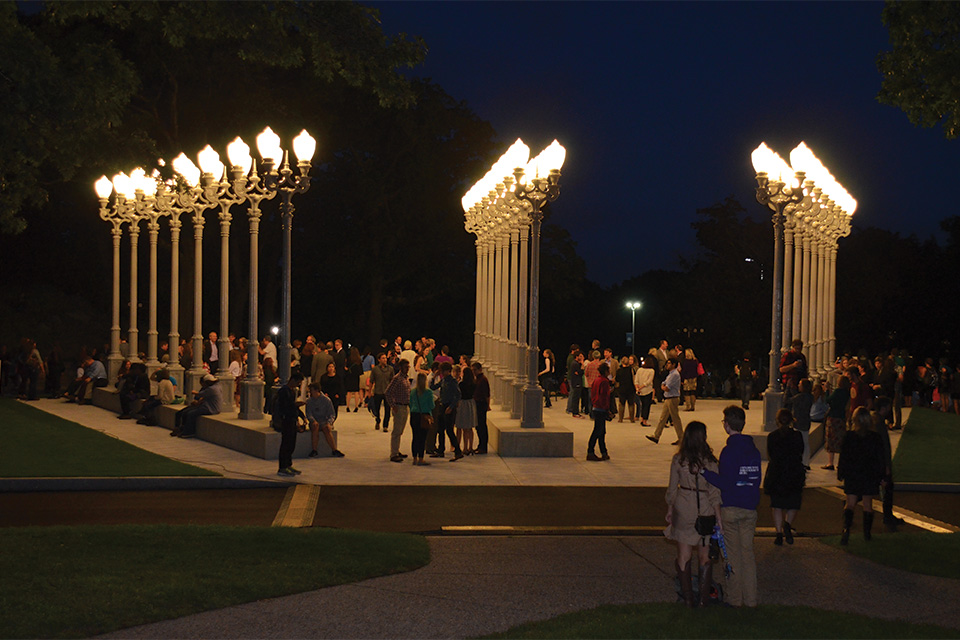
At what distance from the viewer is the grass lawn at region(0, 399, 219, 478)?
16.9 m

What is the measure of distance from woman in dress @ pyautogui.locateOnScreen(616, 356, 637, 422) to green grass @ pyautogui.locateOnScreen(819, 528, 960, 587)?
13.5 metres

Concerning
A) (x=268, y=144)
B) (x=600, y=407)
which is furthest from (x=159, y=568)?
(x=268, y=144)

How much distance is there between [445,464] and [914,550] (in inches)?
355

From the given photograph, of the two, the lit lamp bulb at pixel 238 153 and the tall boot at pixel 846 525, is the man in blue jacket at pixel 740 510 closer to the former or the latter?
the tall boot at pixel 846 525

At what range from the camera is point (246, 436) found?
19891 millimetres

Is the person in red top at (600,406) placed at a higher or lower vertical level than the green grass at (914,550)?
higher

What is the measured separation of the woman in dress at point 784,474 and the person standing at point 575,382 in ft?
52.5

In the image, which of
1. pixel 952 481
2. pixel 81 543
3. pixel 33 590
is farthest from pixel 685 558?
pixel 952 481

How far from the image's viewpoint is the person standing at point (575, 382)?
28297 mm

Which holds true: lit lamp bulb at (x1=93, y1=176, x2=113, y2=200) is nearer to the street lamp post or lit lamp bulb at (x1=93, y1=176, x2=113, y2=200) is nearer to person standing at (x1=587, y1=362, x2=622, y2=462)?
the street lamp post

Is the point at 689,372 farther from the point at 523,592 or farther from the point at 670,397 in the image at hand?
the point at 523,592

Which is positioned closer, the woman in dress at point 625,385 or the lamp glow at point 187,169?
the lamp glow at point 187,169

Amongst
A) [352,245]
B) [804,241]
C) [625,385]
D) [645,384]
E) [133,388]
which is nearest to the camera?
[645,384]

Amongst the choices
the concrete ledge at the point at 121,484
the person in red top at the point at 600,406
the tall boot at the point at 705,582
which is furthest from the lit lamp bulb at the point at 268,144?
the tall boot at the point at 705,582
